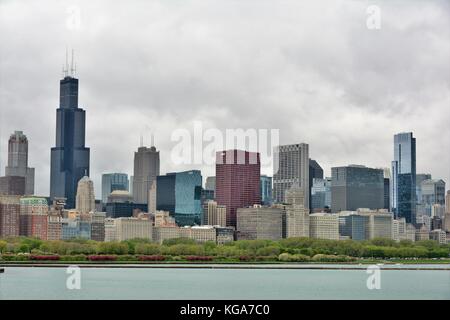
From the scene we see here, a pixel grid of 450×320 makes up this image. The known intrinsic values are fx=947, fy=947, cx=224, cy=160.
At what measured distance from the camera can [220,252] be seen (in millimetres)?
68938

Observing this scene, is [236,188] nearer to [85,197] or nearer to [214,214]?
[214,214]

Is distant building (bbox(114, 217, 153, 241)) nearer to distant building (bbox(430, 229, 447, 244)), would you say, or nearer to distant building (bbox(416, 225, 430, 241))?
distant building (bbox(416, 225, 430, 241))

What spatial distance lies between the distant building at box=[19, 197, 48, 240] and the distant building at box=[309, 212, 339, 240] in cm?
3225

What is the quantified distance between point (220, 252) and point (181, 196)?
5779cm

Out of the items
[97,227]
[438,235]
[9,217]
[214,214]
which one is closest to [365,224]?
[438,235]

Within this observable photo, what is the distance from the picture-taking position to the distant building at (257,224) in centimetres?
10788

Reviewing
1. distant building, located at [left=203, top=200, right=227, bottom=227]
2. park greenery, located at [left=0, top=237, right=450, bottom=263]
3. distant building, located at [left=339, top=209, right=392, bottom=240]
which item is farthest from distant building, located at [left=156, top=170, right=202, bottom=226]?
park greenery, located at [left=0, top=237, right=450, bottom=263]

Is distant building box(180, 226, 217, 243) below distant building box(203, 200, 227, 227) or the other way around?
below

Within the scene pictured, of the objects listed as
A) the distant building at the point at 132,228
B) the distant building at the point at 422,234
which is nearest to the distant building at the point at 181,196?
the distant building at the point at 132,228

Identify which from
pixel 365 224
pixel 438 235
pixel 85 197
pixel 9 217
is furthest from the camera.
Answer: pixel 85 197

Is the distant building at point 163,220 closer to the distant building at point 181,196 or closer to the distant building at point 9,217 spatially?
the distant building at point 181,196

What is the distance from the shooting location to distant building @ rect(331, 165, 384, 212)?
126250 millimetres
